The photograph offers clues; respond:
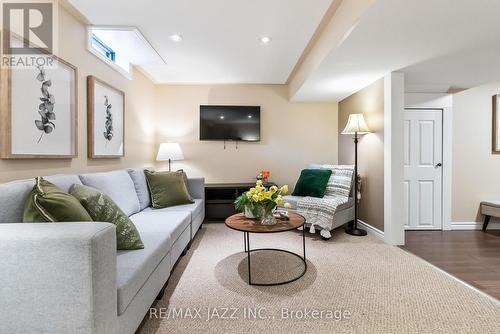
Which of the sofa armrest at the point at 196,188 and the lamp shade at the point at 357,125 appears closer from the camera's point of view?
the lamp shade at the point at 357,125

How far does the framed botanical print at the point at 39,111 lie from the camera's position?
4.84ft

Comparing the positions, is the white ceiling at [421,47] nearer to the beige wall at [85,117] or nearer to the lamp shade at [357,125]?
the lamp shade at [357,125]

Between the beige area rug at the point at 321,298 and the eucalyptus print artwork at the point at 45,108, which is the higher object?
the eucalyptus print artwork at the point at 45,108

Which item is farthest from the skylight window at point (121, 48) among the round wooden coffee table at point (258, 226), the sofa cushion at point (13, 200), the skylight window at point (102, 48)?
the round wooden coffee table at point (258, 226)

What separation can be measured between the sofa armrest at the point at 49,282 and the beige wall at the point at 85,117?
949 mm

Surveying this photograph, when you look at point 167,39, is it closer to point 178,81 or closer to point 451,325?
point 178,81

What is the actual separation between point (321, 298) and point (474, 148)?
3397 mm

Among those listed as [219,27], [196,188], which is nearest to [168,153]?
[196,188]

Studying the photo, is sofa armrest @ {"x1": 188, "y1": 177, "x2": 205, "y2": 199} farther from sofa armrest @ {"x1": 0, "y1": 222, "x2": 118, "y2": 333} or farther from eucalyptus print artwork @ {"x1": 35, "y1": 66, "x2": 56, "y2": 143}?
sofa armrest @ {"x1": 0, "y1": 222, "x2": 118, "y2": 333}

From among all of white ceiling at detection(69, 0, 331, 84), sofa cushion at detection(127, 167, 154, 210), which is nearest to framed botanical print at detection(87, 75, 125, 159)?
sofa cushion at detection(127, 167, 154, 210)

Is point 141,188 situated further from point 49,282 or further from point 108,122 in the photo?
point 49,282

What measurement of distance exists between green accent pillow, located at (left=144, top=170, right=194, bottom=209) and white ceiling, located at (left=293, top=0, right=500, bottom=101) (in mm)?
2165

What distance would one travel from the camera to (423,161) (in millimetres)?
3213

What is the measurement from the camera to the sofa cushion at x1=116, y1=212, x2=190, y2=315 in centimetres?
112
